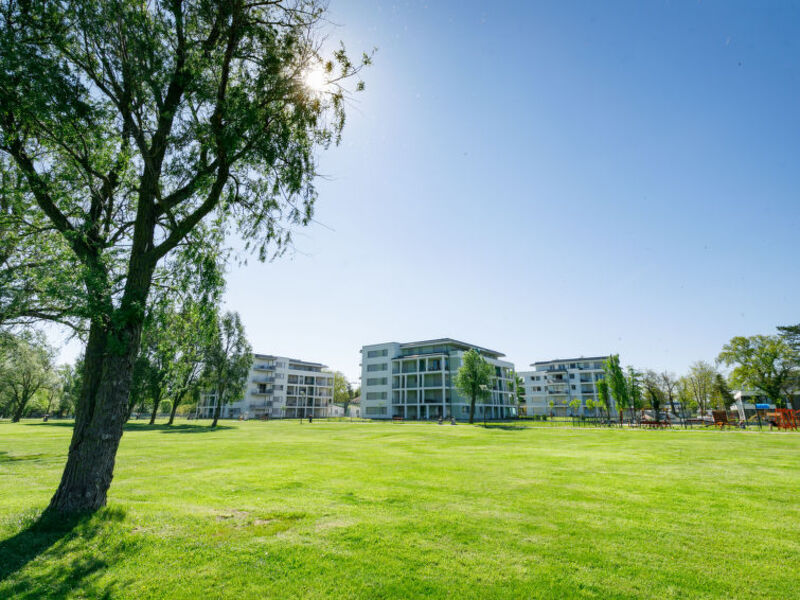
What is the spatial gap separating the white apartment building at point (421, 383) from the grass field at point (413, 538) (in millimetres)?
65567

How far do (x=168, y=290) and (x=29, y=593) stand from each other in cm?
687

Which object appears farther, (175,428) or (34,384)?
(34,384)

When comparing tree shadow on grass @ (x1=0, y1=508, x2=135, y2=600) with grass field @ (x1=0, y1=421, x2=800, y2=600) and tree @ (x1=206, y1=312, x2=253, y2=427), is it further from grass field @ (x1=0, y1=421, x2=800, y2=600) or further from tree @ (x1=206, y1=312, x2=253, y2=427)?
tree @ (x1=206, y1=312, x2=253, y2=427)

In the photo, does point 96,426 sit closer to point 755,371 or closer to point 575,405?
point 755,371

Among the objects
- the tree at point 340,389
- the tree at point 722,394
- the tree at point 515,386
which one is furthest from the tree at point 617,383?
the tree at point 340,389

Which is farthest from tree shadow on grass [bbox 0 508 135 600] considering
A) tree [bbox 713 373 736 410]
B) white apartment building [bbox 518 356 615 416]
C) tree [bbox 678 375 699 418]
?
white apartment building [bbox 518 356 615 416]

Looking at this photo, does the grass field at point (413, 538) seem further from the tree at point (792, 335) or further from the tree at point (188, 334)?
the tree at point (792, 335)

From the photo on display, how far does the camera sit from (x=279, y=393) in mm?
103562

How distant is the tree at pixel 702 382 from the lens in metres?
79.4

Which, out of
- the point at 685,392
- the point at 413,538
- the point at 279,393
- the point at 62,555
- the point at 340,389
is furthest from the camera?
the point at 340,389

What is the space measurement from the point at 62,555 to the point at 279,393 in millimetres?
103603

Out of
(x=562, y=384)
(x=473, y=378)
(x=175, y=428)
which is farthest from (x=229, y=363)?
(x=562, y=384)

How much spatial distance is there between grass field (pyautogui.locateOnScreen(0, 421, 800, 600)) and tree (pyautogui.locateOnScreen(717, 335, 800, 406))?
62925mm

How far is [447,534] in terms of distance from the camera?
6.71 metres
